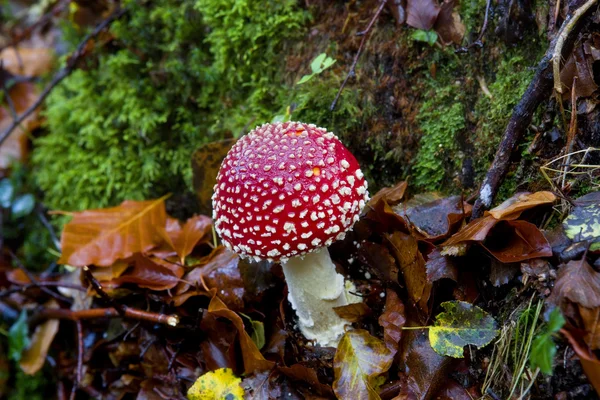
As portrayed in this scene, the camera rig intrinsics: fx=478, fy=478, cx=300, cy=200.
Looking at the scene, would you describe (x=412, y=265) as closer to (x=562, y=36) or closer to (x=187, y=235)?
(x=562, y=36)

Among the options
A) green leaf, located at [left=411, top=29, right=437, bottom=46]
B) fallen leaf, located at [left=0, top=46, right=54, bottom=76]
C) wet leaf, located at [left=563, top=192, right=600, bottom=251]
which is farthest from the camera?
fallen leaf, located at [left=0, top=46, right=54, bottom=76]

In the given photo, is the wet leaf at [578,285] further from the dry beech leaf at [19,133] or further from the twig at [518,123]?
the dry beech leaf at [19,133]

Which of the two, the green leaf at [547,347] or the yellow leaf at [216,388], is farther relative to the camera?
the yellow leaf at [216,388]

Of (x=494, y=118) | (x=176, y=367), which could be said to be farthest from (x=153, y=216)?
(x=494, y=118)

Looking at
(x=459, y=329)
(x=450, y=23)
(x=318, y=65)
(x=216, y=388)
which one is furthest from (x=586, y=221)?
(x=216, y=388)

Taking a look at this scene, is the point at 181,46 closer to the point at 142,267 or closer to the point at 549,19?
the point at 142,267

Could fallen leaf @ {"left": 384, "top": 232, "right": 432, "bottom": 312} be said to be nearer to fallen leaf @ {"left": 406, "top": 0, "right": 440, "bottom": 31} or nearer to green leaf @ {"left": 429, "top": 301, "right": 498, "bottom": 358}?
green leaf @ {"left": 429, "top": 301, "right": 498, "bottom": 358}

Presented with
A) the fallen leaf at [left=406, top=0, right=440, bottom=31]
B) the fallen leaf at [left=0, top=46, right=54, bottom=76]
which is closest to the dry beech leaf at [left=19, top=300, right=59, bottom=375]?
the fallen leaf at [left=0, top=46, right=54, bottom=76]

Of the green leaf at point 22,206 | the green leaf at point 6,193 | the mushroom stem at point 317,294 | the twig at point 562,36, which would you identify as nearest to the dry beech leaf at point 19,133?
the green leaf at point 6,193
